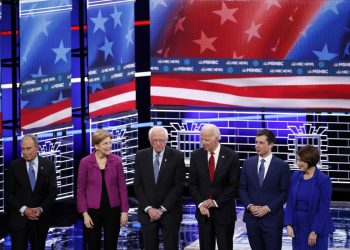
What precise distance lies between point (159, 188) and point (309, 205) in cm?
142

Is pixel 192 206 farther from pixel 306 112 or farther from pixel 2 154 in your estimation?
pixel 2 154

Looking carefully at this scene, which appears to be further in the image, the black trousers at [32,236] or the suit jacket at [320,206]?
the black trousers at [32,236]

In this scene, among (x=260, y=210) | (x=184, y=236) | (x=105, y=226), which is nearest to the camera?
(x=260, y=210)

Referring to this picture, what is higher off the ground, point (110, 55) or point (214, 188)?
point (110, 55)

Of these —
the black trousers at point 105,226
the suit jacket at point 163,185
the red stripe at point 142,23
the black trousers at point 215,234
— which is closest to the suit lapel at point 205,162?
the suit jacket at point 163,185

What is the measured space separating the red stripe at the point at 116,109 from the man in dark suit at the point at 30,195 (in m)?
3.19

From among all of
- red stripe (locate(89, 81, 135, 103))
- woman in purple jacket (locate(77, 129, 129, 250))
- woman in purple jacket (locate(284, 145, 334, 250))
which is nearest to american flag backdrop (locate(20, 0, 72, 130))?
red stripe (locate(89, 81, 135, 103))

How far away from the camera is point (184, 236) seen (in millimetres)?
10430

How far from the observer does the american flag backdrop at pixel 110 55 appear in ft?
38.4

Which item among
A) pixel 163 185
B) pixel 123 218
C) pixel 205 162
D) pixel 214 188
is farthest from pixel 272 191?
pixel 123 218

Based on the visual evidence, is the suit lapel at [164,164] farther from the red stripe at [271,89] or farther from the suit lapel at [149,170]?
the red stripe at [271,89]

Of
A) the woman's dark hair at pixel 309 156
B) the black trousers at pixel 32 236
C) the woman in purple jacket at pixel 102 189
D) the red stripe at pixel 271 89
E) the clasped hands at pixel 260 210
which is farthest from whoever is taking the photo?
the red stripe at pixel 271 89

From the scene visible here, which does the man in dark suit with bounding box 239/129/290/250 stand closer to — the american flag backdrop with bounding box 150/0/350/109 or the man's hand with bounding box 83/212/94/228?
the man's hand with bounding box 83/212/94/228

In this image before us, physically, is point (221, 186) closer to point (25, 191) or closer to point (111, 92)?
point (25, 191)
